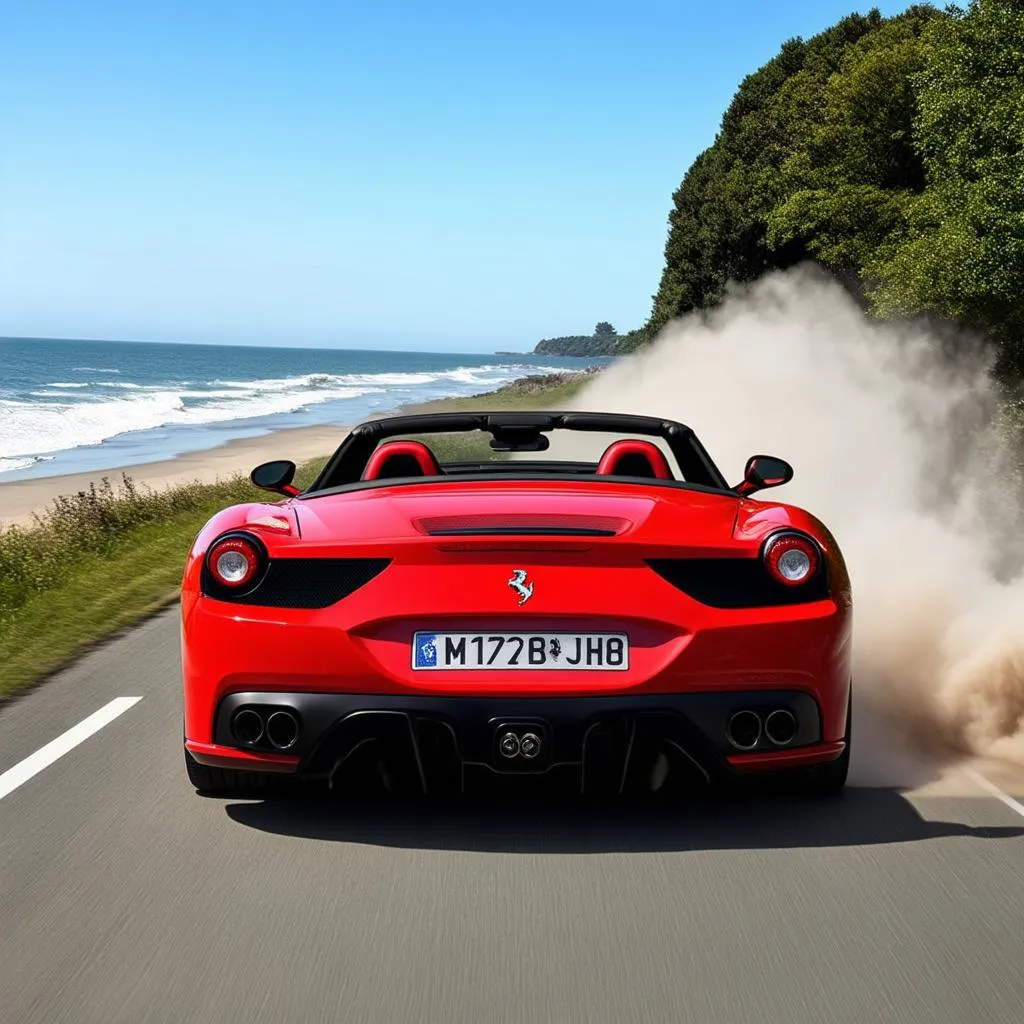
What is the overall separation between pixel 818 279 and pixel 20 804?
4216 centimetres

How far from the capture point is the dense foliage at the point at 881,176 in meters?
21.5

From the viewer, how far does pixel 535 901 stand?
3.99 meters

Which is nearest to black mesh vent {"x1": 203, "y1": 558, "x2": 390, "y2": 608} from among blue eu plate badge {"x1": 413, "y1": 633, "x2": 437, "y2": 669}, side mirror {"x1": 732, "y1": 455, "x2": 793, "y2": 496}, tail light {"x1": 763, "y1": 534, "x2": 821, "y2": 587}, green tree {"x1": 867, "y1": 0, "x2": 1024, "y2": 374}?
blue eu plate badge {"x1": 413, "y1": 633, "x2": 437, "y2": 669}

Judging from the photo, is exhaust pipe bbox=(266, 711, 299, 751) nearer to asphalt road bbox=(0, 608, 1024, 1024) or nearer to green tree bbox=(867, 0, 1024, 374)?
asphalt road bbox=(0, 608, 1024, 1024)

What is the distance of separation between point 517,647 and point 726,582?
653 millimetres

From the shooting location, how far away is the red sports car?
14.1ft

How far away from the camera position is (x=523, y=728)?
168 inches

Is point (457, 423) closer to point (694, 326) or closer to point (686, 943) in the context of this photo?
point (686, 943)

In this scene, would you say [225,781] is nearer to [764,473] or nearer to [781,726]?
[781,726]

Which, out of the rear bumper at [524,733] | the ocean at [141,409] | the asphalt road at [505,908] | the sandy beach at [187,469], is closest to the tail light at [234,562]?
the rear bumper at [524,733]

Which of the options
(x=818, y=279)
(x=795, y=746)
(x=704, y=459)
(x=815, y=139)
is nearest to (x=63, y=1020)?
(x=795, y=746)

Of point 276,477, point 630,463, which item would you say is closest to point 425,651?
point 630,463

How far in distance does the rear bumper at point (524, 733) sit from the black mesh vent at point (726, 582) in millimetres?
272

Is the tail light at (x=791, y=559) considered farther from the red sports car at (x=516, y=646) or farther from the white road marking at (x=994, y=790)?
the white road marking at (x=994, y=790)
